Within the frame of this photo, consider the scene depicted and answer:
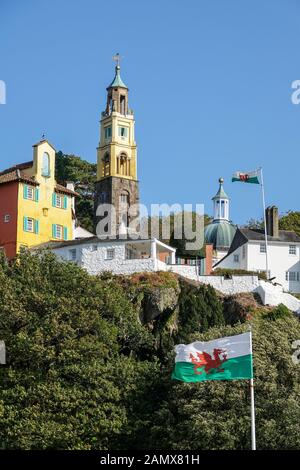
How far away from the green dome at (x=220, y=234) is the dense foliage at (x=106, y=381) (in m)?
→ 37.3

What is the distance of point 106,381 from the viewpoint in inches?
2638

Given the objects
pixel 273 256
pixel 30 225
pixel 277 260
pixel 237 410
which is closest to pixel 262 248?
pixel 273 256

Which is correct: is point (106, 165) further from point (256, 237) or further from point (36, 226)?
point (256, 237)

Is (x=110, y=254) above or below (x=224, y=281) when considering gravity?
above

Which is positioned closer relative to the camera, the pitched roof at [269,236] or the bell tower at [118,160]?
the pitched roof at [269,236]

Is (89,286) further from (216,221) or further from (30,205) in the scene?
(216,221)

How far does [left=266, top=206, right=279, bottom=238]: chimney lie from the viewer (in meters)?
101

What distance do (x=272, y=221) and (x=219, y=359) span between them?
159 feet

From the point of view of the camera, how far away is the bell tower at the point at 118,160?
10950 centimetres

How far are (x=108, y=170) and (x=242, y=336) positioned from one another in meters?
58.1

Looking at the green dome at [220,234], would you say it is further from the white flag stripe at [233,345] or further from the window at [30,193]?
the white flag stripe at [233,345]

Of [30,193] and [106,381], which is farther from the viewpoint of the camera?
[30,193]

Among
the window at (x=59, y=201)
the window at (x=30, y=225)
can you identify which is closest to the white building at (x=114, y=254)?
the window at (x=30, y=225)
